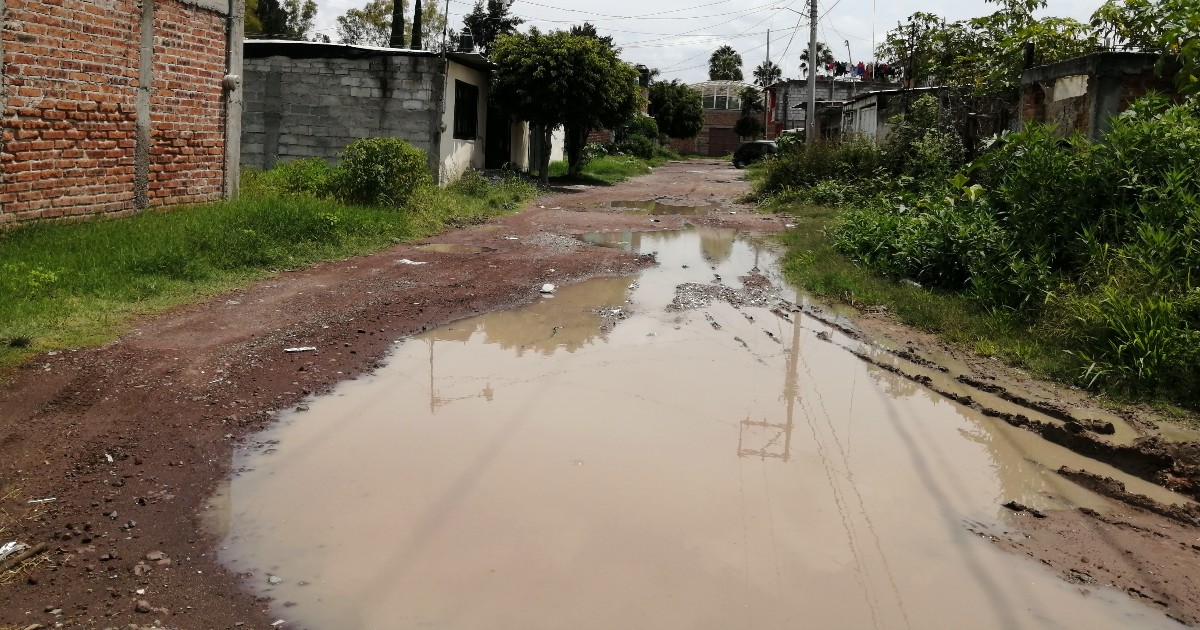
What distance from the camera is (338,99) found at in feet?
62.2

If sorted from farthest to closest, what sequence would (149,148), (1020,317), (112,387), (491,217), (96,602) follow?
(491,217)
(149,148)
(1020,317)
(112,387)
(96,602)

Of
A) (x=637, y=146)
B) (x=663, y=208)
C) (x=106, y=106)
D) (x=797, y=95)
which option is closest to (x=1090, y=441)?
(x=106, y=106)

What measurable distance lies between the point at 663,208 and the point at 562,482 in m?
16.2

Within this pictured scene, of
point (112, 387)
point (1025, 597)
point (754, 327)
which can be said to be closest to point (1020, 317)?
point (754, 327)

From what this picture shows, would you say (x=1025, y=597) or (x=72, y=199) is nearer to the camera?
(x=1025, y=597)

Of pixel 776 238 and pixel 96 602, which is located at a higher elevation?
pixel 776 238

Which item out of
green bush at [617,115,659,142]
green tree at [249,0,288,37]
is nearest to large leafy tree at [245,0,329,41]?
green tree at [249,0,288,37]

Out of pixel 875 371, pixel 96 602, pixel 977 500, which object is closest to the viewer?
pixel 96 602

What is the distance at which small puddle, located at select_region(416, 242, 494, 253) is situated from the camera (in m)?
11.9

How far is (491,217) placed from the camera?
16.2 meters

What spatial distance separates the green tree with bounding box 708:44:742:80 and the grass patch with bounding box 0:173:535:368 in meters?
74.1

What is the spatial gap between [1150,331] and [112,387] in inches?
264

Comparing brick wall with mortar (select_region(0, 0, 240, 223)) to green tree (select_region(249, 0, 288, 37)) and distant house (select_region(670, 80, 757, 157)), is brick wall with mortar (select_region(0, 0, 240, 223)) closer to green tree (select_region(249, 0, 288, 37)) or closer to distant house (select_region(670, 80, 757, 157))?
green tree (select_region(249, 0, 288, 37))

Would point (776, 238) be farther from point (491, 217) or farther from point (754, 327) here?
point (754, 327)
